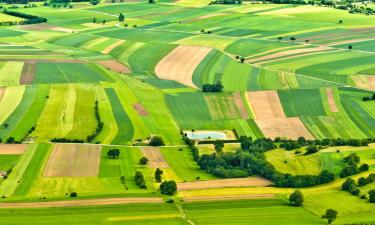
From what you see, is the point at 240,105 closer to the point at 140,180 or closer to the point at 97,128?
the point at 97,128

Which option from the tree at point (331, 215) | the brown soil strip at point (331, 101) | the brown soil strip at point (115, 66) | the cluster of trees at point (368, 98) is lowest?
the brown soil strip at point (115, 66)

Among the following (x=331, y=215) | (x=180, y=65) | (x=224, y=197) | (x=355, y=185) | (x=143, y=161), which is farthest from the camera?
(x=180, y=65)

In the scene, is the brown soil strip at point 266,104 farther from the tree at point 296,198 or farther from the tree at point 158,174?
the tree at point 296,198

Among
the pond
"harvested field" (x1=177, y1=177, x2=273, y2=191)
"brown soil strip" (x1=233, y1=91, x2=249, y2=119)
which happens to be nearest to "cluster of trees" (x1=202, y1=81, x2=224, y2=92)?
"brown soil strip" (x1=233, y1=91, x2=249, y2=119)

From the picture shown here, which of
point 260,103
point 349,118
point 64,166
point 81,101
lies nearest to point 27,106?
point 81,101

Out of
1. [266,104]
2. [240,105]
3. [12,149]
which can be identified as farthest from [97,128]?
[266,104]

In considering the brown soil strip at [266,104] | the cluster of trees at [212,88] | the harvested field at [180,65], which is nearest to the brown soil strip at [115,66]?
the harvested field at [180,65]

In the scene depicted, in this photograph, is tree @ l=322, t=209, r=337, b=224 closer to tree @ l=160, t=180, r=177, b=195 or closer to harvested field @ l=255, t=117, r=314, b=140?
tree @ l=160, t=180, r=177, b=195
